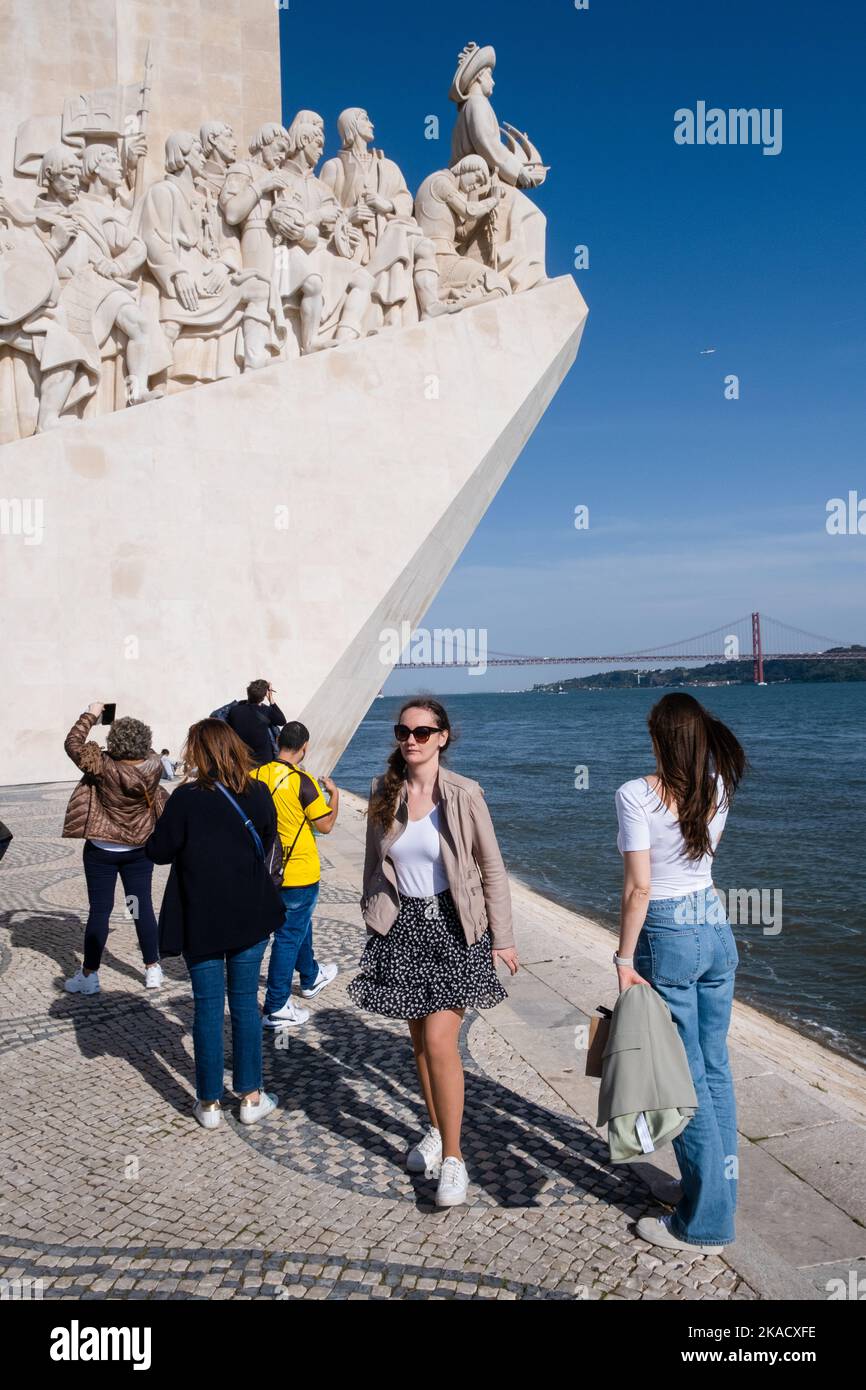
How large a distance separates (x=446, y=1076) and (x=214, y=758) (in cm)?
100

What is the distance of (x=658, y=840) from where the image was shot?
2.01m

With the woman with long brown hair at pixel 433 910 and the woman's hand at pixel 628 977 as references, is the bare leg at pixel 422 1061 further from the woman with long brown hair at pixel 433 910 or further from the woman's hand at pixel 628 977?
the woman's hand at pixel 628 977

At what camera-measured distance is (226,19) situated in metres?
11.3

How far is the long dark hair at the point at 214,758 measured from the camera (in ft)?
8.37

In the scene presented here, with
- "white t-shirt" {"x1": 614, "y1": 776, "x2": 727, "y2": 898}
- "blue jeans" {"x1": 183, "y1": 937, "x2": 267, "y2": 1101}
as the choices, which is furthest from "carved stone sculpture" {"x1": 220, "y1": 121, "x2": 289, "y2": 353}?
"white t-shirt" {"x1": 614, "y1": 776, "x2": 727, "y2": 898}

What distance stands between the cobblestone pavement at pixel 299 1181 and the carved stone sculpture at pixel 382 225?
28.2 feet

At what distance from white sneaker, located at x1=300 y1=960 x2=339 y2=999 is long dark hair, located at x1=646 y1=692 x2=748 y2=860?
2.08m

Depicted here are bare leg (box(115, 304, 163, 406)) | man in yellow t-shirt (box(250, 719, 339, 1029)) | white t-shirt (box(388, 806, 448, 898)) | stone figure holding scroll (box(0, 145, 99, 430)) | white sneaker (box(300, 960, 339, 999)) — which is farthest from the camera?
bare leg (box(115, 304, 163, 406))

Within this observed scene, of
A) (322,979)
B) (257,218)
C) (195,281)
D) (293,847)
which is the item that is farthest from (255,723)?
(257,218)

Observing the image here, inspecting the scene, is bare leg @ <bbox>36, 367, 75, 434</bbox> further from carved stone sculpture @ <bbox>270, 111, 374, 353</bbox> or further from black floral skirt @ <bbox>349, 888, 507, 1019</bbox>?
black floral skirt @ <bbox>349, 888, 507, 1019</bbox>

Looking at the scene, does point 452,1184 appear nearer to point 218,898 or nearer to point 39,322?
point 218,898

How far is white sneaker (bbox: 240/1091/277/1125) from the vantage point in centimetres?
260

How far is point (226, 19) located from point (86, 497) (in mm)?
6913
